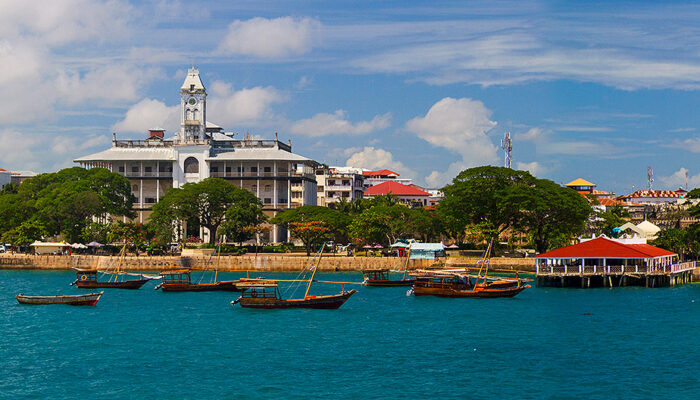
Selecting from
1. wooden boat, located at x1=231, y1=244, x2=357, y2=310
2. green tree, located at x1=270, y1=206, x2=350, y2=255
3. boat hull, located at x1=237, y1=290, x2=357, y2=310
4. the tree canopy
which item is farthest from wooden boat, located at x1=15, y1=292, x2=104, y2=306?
the tree canopy

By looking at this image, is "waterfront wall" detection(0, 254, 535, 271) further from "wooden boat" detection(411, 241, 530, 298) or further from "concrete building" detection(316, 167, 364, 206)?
"concrete building" detection(316, 167, 364, 206)

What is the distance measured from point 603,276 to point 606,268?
2.78 feet

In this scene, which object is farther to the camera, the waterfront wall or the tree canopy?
the tree canopy

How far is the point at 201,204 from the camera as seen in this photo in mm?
120688

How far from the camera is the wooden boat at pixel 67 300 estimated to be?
233ft

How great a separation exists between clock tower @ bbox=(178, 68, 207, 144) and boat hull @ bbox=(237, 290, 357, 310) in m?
76.6

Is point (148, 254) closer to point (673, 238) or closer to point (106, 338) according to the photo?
point (106, 338)

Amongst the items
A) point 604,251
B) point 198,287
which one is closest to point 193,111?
point 198,287

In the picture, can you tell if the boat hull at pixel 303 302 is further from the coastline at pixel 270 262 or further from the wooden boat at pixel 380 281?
the coastline at pixel 270 262

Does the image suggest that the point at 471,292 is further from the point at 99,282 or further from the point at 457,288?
the point at 99,282

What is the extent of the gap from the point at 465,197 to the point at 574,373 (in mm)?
66433

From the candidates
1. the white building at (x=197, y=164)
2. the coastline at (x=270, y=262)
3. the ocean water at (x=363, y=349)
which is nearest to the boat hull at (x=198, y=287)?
the ocean water at (x=363, y=349)

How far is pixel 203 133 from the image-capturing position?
468 ft

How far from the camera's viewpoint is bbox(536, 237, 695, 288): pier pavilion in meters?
85.2
